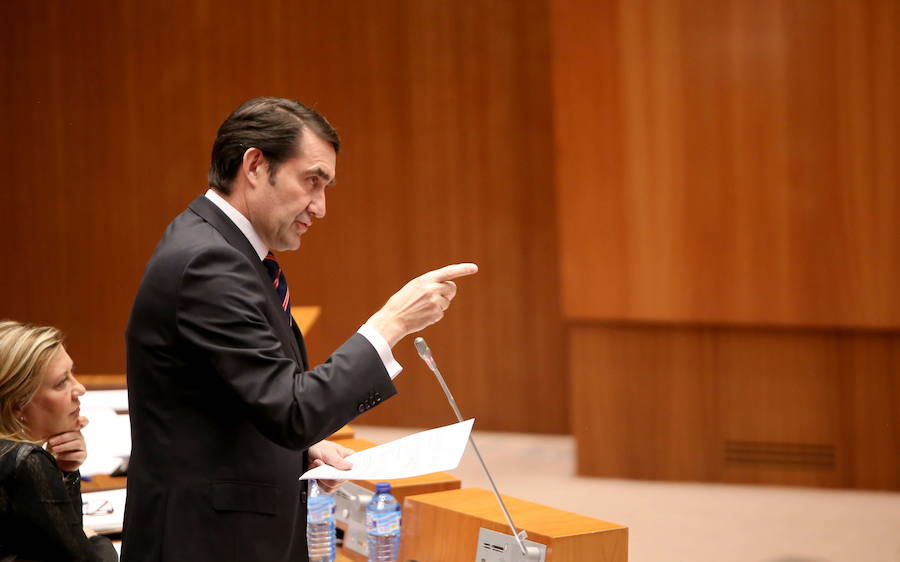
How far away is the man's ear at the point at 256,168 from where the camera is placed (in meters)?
1.54

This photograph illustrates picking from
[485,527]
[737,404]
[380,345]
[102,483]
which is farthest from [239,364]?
[737,404]

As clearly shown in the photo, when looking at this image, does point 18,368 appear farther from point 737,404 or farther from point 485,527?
point 737,404

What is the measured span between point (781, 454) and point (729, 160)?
1.33 metres

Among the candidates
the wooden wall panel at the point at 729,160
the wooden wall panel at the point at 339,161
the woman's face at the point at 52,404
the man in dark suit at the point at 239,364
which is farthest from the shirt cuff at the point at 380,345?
the wooden wall panel at the point at 339,161

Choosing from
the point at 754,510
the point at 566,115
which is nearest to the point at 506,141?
the point at 566,115

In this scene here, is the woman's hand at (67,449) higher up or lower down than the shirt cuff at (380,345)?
lower down

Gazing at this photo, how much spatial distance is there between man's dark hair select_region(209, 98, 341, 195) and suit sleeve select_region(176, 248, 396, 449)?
180 millimetres

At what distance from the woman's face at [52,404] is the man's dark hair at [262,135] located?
637 mm

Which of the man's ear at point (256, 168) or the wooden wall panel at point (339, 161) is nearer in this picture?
the man's ear at point (256, 168)

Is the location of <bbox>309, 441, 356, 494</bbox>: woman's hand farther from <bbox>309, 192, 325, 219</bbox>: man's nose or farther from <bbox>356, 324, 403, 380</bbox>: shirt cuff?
<bbox>309, 192, 325, 219</bbox>: man's nose

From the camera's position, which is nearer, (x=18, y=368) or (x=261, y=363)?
(x=261, y=363)

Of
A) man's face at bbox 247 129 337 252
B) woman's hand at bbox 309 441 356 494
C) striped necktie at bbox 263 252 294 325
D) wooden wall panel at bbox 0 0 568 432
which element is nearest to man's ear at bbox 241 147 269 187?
man's face at bbox 247 129 337 252

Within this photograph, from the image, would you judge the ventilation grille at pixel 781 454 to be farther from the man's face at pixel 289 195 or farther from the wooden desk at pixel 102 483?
the man's face at pixel 289 195

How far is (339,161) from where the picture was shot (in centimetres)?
587
